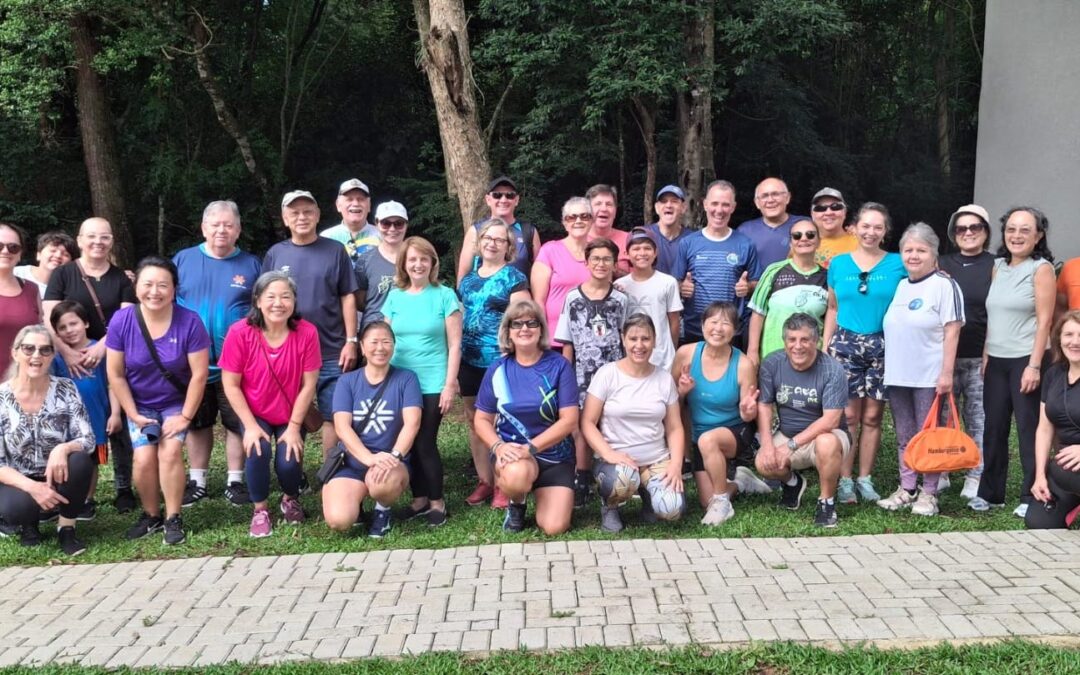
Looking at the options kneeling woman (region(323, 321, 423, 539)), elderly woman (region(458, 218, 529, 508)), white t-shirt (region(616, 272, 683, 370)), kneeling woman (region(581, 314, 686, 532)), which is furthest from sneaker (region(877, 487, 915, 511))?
kneeling woman (region(323, 321, 423, 539))

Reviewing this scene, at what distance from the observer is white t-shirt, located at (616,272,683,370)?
5.96 meters

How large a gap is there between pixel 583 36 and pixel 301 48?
8.70m

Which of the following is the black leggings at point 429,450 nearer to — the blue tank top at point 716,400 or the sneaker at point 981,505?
the blue tank top at point 716,400

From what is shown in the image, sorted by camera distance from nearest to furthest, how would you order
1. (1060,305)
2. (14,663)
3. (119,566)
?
(14,663), (119,566), (1060,305)

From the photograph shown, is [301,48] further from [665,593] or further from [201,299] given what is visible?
[665,593]

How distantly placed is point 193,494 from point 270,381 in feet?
4.13

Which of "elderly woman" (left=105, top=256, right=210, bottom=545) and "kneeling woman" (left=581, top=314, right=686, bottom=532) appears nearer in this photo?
"kneeling woman" (left=581, top=314, right=686, bottom=532)

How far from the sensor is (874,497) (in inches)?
239

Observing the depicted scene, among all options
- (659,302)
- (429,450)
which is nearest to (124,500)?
(429,450)

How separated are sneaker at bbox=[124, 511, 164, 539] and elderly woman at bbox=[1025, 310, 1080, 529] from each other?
5.21 metres

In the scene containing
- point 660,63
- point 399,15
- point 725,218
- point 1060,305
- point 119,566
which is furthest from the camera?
point 399,15

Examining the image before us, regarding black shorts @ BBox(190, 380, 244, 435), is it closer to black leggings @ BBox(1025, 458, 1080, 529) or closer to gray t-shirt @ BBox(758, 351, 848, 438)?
gray t-shirt @ BBox(758, 351, 848, 438)

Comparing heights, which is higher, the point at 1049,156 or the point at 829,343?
the point at 1049,156

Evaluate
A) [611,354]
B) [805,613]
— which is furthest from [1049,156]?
[805,613]
